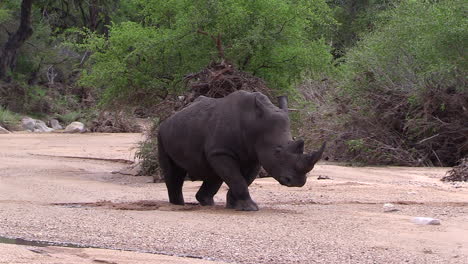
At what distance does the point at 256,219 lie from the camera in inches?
376

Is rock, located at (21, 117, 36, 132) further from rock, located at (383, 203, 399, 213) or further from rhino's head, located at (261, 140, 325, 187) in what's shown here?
rhino's head, located at (261, 140, 325, 187)

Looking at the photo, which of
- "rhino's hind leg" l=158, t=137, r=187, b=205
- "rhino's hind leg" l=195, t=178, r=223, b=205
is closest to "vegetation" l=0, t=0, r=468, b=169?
"rhino's hind leg" l=158, t=137, r=187, b=205

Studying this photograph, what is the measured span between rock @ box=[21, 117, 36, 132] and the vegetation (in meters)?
14.1

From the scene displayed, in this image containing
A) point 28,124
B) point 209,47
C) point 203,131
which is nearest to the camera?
→ point 203,131

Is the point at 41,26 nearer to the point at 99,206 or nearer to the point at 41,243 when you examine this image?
the point at 99,206

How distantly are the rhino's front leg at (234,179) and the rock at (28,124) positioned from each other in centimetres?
2359

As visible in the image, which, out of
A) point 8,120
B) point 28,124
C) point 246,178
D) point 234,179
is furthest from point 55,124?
point 234,179

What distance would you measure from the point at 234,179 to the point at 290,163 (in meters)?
0.90

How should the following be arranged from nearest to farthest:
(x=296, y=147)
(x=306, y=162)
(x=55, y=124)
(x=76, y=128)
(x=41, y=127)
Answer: (x=306, y=162) < (x=296, y=147) < (x=76, y=128) < (x=41, y=127) < (x=55, y=124)

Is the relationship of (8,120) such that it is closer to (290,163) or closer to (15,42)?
(15,42)

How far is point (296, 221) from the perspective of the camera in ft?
30.9

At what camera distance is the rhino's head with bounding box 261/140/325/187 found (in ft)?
31.3

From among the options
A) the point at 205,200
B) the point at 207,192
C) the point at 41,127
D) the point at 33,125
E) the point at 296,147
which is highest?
the point at 296,147

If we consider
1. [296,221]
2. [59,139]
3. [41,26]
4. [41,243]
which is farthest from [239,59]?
[41,26]
